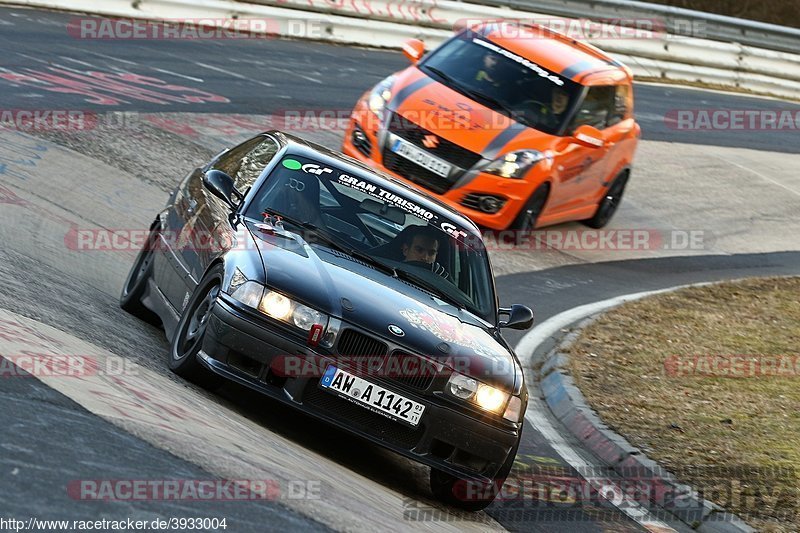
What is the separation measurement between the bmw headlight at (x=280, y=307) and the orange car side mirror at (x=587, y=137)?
827cm

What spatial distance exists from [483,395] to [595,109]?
8.88 metres

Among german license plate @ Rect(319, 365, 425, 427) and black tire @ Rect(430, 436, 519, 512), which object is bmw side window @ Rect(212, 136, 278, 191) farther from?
black tire @ Rect(430, 436, 519, 512)

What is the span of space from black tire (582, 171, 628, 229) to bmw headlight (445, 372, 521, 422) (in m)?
9.50

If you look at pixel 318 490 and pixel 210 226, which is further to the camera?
pixel 210 226

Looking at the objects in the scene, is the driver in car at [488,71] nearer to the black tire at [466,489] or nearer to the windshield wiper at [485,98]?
the windshield wiper at [485,98]

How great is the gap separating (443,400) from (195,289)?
5.35 feet

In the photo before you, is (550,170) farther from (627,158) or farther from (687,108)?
(687,108)

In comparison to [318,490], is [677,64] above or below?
below

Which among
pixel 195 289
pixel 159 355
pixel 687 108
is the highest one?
pixel 195 289

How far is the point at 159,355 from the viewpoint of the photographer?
787 cm

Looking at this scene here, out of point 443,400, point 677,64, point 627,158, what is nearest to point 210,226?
point 443,400

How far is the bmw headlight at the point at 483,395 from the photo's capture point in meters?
6.91
